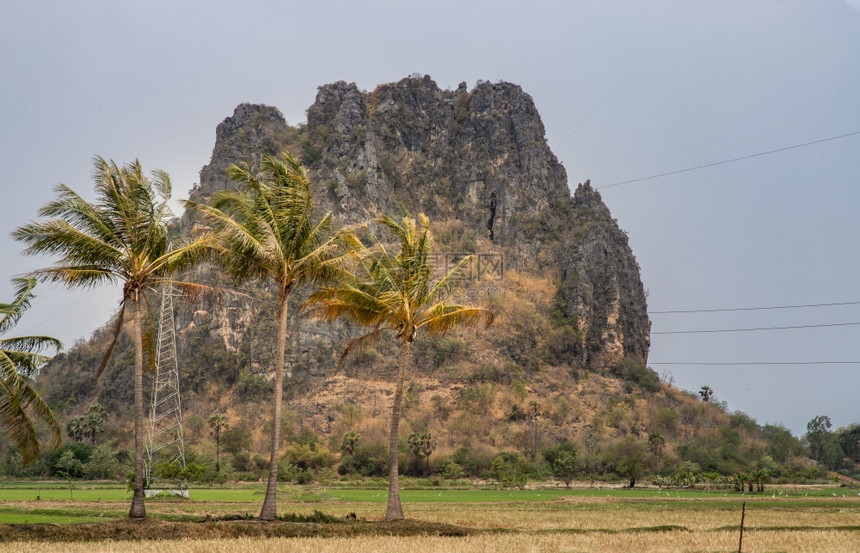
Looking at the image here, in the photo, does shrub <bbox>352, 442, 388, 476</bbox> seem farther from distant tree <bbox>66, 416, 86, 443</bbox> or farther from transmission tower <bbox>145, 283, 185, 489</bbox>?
distant tree <bbox>66, 416, 86, 443</bbox>

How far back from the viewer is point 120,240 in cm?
2730

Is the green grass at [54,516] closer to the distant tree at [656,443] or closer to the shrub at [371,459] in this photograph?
the shrub at [371,459]

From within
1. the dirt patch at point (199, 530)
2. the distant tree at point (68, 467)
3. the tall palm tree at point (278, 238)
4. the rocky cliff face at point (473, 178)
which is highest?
the rocky cliff face at point (473, 178)

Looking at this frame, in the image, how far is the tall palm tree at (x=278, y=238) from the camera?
27.9 metres

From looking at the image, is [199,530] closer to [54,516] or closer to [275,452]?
[275,452]

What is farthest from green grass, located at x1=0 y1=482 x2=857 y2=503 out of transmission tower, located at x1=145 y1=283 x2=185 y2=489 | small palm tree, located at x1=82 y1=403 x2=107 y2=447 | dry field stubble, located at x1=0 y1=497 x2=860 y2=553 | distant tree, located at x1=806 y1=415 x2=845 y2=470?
distant tree, located at x1=806 y1=415 x2=845 y2=470

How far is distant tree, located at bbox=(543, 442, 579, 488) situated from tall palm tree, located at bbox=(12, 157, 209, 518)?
199 ft

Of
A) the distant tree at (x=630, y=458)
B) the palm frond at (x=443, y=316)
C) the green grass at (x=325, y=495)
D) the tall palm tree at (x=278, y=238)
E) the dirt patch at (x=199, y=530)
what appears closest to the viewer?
the dirt patch at (x=199, y=530)

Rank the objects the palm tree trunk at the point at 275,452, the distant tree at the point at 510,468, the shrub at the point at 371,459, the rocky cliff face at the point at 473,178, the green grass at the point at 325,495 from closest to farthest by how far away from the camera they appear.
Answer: the palm tree trunk at the point at 275,452, the green grass at the point at 325,495, the distant tree at the point at 510,468, the shrub at the point at 371,459, the rocky cliff face at the point at 473,178

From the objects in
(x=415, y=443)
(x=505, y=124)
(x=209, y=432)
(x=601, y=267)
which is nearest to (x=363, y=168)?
(x=505, y=124)

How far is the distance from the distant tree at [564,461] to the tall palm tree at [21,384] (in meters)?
60.8

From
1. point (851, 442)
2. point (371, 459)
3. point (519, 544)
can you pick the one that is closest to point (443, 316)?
point (519, 544)

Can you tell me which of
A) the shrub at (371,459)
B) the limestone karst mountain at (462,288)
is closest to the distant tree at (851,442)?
the limestone karst mountain at (462,288)

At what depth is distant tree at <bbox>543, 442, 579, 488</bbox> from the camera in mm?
86200
